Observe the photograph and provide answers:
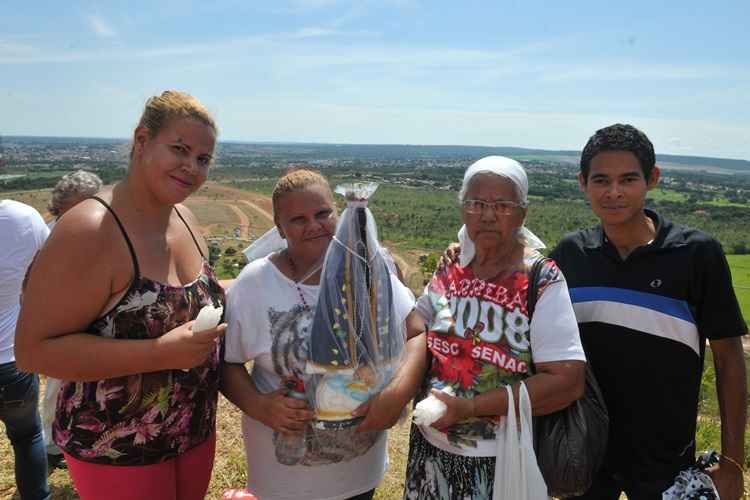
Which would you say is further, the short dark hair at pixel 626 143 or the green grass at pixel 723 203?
the green grass at pixel 723 203

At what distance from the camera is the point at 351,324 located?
74.8 inches

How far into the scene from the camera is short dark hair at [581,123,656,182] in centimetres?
226

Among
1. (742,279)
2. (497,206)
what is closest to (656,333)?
→ (497,206)

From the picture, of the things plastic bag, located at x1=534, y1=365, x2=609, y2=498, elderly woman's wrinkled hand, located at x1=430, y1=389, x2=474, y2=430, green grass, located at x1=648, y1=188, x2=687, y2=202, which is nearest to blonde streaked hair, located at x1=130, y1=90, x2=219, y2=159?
elderly woman's wrinkled hand, located at x1=430, y1=389, x2=474, y2=430

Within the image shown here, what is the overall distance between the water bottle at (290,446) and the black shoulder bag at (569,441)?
0.89m

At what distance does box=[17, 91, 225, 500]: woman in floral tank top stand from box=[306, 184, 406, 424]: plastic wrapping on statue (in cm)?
39

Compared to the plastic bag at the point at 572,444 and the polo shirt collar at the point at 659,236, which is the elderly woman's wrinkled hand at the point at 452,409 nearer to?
the plastic bag at the point at 572,444

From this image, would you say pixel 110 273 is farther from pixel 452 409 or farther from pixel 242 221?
pixel 242 221

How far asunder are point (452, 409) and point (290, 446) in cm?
66

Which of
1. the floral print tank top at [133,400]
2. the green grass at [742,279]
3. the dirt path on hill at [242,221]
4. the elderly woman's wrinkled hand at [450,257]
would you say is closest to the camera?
the floral print tank top at [133,400]

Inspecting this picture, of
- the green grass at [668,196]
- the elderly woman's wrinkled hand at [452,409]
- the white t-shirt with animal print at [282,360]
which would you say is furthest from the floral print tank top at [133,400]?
the green grass at [668,196]

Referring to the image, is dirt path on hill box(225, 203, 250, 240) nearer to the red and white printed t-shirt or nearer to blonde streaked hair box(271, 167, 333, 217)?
blonde streaked hair box(271, 167, 333, 217)

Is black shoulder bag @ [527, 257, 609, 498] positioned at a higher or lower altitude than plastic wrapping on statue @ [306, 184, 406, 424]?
lower

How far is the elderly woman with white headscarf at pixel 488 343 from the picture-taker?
6.28 ft
